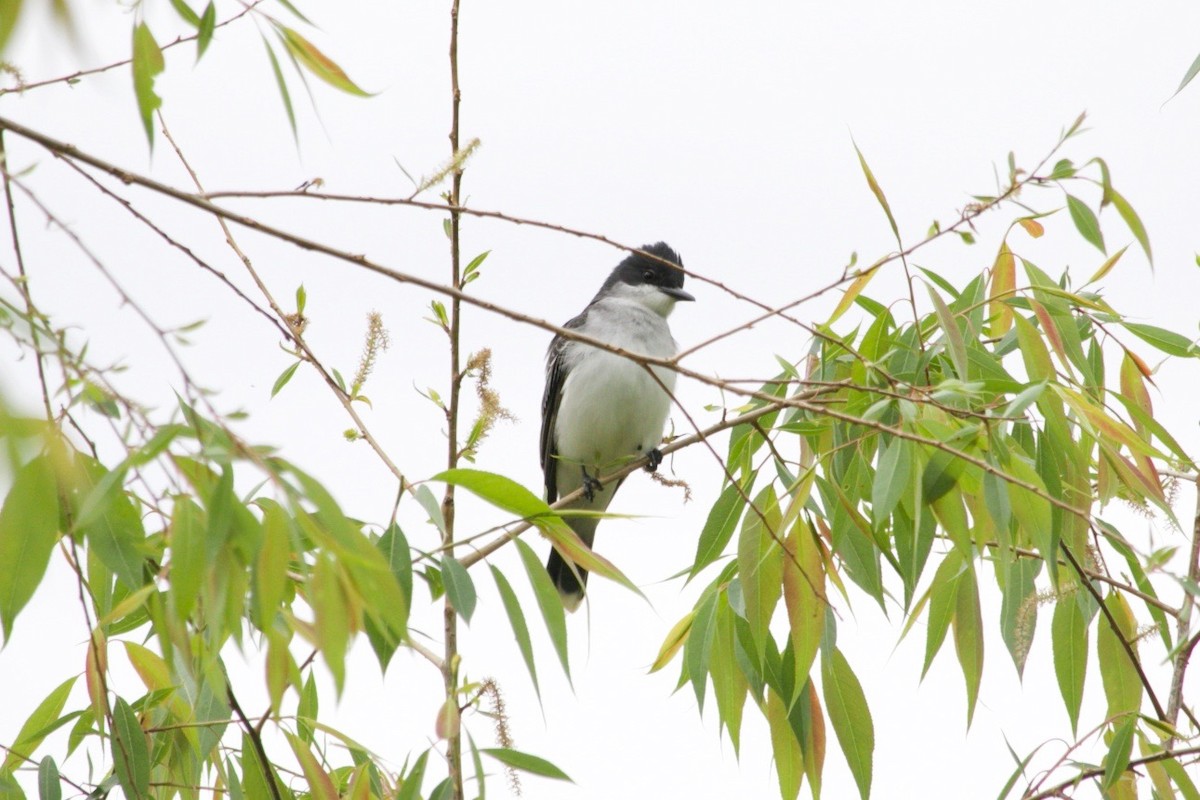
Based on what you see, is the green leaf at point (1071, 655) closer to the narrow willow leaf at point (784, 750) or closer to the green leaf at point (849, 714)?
the green leaf at point (849, 714)

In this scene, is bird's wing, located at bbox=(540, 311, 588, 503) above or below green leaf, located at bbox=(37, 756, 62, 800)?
above

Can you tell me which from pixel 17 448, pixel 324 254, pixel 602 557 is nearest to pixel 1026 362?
pixel 602 557

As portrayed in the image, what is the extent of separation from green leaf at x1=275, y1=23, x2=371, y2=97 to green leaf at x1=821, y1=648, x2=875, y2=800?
189 cm

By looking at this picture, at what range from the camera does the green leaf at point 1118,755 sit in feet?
9.39

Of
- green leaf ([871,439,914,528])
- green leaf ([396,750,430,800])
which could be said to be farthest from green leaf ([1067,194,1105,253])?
green leaf ([396,750,430,800])

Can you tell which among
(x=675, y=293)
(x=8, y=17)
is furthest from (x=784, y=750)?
(x=675, y=293)

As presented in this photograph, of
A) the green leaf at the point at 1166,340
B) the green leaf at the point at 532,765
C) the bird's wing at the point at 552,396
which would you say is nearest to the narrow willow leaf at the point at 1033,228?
the green leaf at the point at 1166,340

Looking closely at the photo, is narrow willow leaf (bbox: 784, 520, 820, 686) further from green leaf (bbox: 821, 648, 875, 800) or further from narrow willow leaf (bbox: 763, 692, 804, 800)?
narrow willow leaf (bbox: 763, 692, 804, 800)

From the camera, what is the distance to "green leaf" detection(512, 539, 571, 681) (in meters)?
2.46

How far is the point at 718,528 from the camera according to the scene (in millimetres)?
3318

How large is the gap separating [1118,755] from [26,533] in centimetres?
223

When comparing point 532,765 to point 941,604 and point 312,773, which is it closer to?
point 312,773

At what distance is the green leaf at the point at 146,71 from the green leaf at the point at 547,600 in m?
1.11

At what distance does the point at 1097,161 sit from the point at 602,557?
115 centimetres
